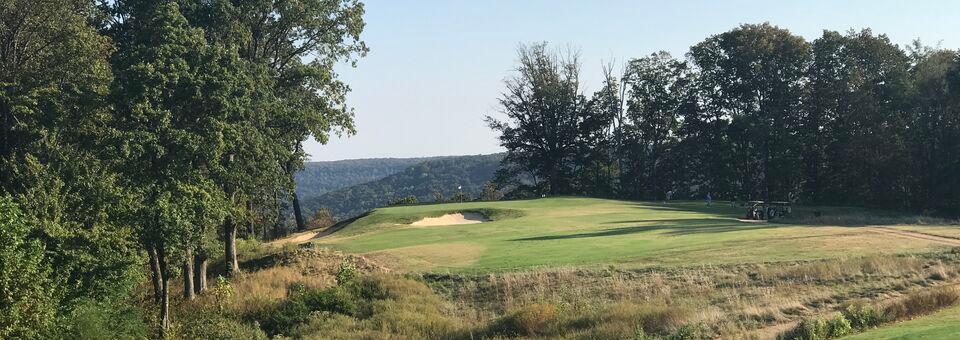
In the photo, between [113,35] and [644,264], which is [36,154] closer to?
[113,35]

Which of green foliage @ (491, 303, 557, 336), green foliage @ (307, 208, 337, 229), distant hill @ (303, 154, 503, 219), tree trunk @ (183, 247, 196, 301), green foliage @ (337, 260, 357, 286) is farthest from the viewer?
distant hill @ (303, 154, 503, 219)

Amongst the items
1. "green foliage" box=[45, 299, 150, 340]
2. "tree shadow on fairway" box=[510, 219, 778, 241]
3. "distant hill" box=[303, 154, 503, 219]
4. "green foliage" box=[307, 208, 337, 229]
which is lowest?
"green foliage" box=[45, 299, 150, 340]

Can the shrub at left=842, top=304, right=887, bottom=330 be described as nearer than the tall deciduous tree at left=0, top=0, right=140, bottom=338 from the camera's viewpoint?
Yes

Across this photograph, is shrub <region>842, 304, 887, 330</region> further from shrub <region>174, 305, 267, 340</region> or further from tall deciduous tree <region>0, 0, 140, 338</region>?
tall deciduous tree <region>0, 0, 140, 338</region>

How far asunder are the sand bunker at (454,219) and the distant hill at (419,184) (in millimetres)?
91677

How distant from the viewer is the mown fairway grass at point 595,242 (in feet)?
82.1

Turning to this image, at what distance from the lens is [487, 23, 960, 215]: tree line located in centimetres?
5469

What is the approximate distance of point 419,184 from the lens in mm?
160750

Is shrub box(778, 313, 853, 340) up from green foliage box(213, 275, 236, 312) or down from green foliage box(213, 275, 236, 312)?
down

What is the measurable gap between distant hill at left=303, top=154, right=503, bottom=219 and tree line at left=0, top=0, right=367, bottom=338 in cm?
11003

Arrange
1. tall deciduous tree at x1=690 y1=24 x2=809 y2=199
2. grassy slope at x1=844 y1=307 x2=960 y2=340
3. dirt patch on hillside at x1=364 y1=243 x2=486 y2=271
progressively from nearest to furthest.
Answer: grassy slope at x1=844 y1=307 x2=960 y2=340, dirt patch on hillside at x1=364 y1=243 x2=486 y2=271, tall deciduous tree at x1=690 y1=24 x2=809 y2=199

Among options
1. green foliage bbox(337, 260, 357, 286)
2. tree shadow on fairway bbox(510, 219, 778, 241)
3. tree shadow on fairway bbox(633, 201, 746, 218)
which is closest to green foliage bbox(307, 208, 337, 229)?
tree shadow on fairway bbox(633, 201, 746, 218)

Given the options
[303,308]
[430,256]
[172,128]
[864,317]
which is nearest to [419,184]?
[430,256]

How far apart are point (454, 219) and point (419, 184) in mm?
116211
